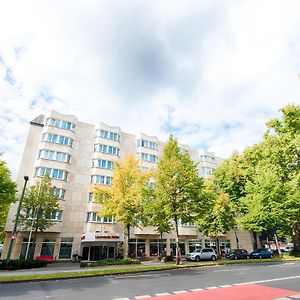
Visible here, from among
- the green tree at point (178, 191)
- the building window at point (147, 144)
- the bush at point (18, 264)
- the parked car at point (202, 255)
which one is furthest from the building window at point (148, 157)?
the bush at point (18, 264)

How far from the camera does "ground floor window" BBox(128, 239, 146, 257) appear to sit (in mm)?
36938

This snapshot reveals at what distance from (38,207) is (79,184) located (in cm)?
942

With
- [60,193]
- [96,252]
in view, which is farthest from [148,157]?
[96,252]

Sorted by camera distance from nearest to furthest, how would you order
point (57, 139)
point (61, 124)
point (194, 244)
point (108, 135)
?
point (57, 139) → point (61, 124) → point (108, 135) → point (194, 244)

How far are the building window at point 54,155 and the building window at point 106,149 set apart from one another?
15.5 ft

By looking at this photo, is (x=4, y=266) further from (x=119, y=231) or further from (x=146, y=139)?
(x=146, y=139)

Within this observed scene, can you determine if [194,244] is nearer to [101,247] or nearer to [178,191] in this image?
[101,247]

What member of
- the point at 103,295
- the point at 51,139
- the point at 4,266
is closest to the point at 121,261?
the point at 4,266

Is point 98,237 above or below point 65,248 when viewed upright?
above

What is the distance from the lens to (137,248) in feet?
124

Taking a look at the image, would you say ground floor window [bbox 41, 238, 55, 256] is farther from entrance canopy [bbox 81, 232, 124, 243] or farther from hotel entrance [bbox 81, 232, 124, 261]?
entrance canopy [bbox 81, 232, 124, 243]

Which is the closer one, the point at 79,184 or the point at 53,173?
the point at 53,173

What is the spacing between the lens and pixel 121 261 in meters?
25.1

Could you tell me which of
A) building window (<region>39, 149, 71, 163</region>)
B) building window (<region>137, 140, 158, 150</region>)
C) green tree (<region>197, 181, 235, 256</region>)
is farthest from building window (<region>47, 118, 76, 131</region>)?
green tree (<region>197, 181, 235, 256</region>)
